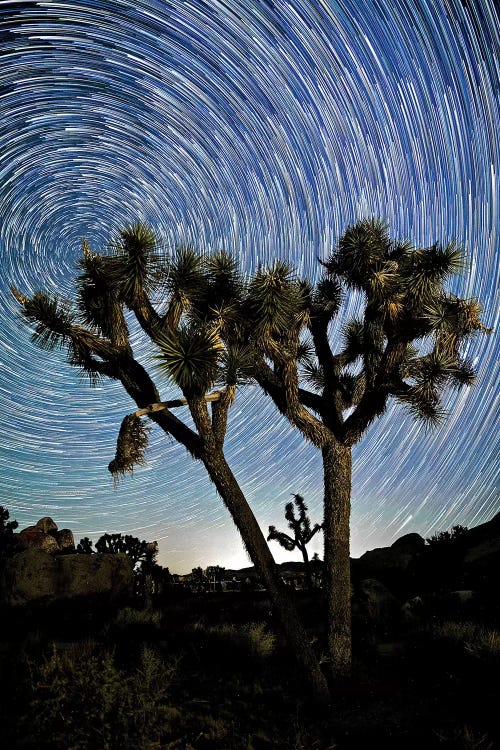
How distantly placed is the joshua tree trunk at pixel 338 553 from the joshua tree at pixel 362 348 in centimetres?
2

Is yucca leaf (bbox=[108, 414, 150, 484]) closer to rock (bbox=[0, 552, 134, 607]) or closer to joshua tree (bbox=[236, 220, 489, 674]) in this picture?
joshua tree (bbox=[236, 220, 489, 674])

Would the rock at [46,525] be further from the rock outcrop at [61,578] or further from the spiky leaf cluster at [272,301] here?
the spiky leaf cluster at [272,301]

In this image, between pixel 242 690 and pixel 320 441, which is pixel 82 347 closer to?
pixel 320 441

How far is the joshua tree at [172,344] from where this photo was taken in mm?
8203

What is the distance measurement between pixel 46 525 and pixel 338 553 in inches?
1031

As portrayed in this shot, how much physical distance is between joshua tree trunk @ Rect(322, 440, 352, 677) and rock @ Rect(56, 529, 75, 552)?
2323cm

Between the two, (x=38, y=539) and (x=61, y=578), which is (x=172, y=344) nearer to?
(x=61, y=578)

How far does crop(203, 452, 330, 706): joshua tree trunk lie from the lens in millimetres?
7809

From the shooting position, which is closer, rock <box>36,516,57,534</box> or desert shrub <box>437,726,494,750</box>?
desert shrub <box>437,726,494,750</box>

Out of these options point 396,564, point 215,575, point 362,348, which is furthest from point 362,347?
point 215,575

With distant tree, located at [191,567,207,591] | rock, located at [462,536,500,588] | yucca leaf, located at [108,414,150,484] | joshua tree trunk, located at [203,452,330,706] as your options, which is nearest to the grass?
joshua tree trunk, located at [203,452,330,706]

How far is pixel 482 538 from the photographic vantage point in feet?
61.9

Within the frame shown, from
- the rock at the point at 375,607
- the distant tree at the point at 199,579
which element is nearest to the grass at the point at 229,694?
the rock at the point at 375,607

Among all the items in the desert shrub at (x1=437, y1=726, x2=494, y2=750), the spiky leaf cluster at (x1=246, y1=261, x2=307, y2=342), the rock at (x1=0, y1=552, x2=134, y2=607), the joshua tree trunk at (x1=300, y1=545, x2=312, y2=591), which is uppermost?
the spiky leaf cluster at (x1=246, y1=261, x2=307, y2=342)
